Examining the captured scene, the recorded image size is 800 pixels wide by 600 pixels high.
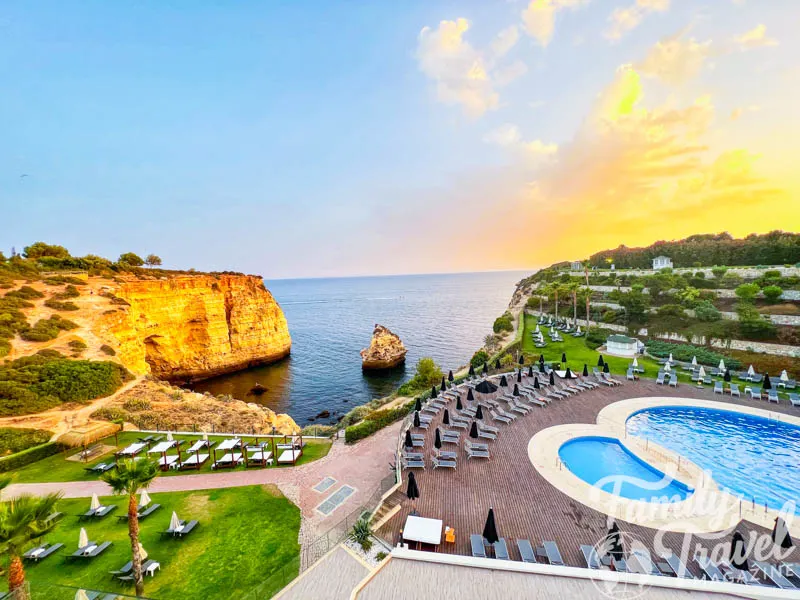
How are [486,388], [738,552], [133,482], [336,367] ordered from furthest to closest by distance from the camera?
[336,367] → [486,388] → [738,552] → [133,482]

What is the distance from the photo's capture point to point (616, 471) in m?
14.7

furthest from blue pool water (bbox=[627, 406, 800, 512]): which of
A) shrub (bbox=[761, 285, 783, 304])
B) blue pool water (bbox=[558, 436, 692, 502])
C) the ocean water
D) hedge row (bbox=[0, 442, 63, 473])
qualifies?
hedge row (bbox=[0, 442, 63, 473])

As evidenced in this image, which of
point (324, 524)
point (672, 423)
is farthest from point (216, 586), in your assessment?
point (672, 423)

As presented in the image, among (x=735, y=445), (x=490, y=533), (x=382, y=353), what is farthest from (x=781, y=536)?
(x=382, y=353)

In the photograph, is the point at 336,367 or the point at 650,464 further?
the point at 336,367

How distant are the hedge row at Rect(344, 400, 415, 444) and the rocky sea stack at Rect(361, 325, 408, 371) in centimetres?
2657

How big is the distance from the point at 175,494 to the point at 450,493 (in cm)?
1174

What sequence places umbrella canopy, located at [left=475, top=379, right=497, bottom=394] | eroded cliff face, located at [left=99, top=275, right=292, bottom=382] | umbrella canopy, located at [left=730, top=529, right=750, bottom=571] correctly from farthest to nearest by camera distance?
eroded cliff face, located at [left=99, top=275, right=292, bottom=382] < umbrella canopy, located at [left=475, top=379, right=497, bottom=394] < umbrella canopy, located at [left=730, top=529, right=750, bottom=571]

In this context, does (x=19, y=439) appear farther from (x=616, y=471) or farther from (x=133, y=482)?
(x=616, y=471)

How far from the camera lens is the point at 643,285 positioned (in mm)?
50844

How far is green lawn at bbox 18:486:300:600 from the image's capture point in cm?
942

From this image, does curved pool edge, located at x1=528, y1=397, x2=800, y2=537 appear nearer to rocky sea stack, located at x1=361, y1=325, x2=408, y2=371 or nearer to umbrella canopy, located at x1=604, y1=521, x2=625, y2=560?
umbrella canopy, located at x1=604, y1=521, x2=625, y2=560

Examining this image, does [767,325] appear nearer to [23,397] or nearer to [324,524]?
[324,524]

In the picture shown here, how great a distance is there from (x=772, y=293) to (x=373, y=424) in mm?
46585
